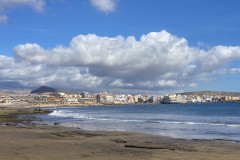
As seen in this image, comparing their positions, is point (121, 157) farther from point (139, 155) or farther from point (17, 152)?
point (17, 152)

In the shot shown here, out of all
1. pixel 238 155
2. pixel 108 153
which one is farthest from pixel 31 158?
pixel 238 155

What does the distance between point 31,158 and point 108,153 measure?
13.2 feet

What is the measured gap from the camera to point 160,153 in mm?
14781

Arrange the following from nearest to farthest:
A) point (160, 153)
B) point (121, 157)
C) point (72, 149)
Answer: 1. point (121, 157)
2. point (160, 153)
3. point (72, 149)

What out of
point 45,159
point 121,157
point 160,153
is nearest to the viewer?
point 45,159

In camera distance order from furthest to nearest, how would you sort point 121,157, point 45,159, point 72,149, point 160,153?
point 72,149, point 160,153, point 121,157, point 45,159

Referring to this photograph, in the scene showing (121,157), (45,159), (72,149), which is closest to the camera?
(45,159)

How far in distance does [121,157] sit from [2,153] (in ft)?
19.5

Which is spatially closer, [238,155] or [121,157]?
[121,157]

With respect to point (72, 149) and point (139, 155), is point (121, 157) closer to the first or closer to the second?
point (139, 155)

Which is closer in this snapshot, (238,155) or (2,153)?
(2,153)

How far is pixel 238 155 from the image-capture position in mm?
14836

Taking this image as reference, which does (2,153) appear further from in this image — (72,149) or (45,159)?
(72,149)

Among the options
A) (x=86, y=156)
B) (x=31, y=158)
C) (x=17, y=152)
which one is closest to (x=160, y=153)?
(x=86, y=156)
